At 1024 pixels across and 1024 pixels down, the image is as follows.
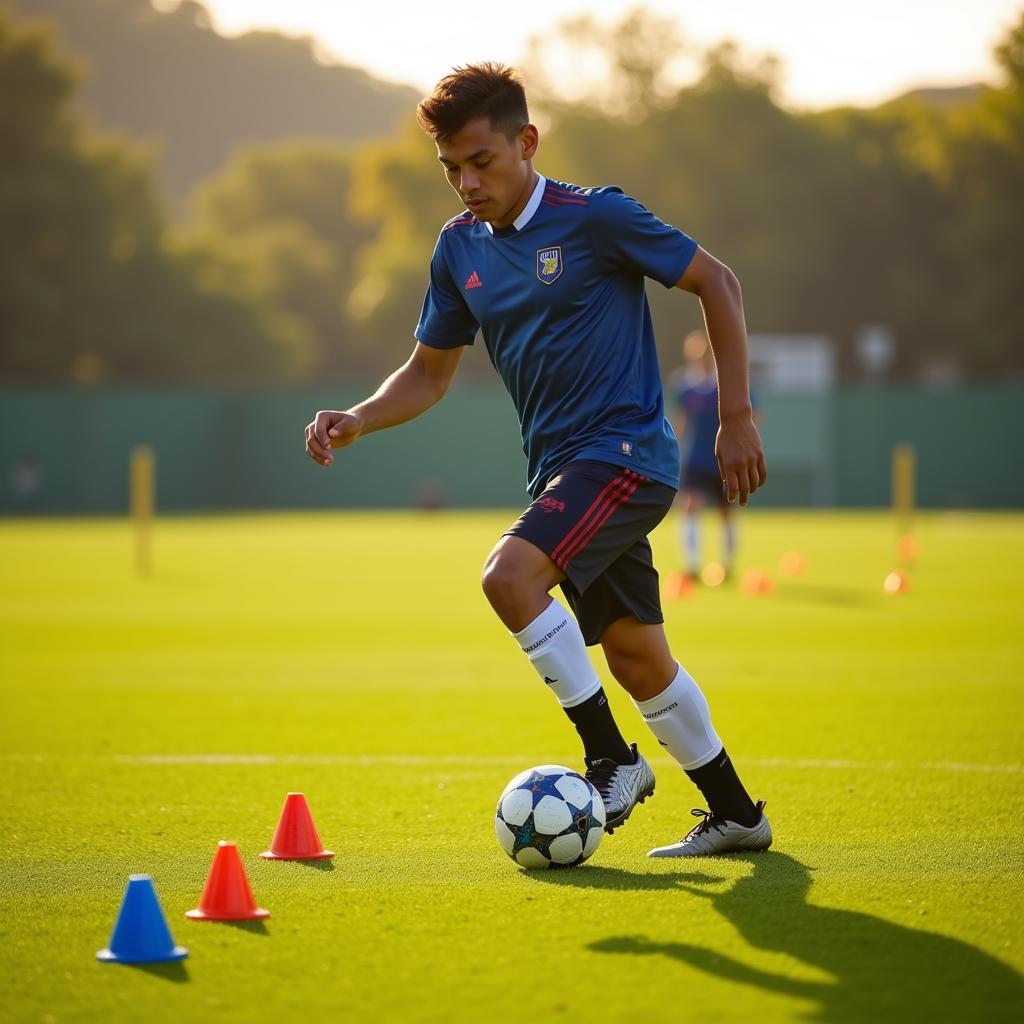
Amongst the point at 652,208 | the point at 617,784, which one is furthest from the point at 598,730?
the point at 652,208

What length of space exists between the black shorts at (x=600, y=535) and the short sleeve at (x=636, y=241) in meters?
0.61

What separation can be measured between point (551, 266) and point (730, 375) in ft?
2.09

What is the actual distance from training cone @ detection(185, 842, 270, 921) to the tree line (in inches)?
1934

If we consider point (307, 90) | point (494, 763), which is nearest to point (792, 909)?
point (494, 763)

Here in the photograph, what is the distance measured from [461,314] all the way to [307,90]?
610 ft

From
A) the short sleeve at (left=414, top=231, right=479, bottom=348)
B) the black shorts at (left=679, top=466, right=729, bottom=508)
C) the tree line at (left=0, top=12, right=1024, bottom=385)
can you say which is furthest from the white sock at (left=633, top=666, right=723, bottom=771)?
the tree line at (left=0, top=12, right=1024, bottom=385)

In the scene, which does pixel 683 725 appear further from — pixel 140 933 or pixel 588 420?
pixel 140 933

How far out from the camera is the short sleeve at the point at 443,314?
5.71m

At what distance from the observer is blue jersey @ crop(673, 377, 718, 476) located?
1753 centimetres

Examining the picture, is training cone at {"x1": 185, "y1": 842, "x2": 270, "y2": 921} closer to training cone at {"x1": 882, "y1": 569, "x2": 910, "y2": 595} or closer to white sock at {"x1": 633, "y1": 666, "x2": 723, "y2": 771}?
white sock at {"x1": 633, "y1": 666, "x2": 723, "y2": 771}

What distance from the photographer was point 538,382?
210 inches

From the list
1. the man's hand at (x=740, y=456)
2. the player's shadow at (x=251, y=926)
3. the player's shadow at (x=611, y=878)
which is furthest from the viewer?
the man's hand at (x=740, y=456)

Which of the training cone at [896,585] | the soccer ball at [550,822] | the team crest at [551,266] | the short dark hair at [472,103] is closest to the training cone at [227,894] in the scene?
the soccer ball at [550,822]

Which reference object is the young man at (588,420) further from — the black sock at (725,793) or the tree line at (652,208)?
the tree line at (652,208)
